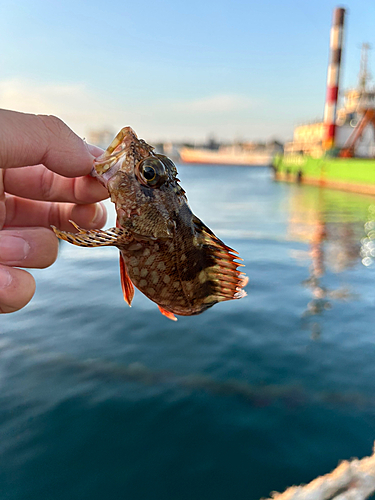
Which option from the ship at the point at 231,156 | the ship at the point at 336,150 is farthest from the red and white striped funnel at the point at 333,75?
the ship at the point at 231,156

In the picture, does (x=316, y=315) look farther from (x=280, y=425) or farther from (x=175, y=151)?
(x=175, y=151)

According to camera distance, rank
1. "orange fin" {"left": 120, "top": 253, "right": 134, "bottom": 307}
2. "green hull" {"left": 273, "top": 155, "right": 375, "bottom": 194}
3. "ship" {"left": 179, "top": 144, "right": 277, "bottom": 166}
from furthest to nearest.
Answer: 1. "ship" {"left": 179, "top": 144, "right": 277, "bottom": 166}
2. "green hull" {"left": 273, "top": 155, "right": 375, "bottom": 194}
3. "orange fin" {"left": 120, "top": 253, "right": 134, "bottom": 307}

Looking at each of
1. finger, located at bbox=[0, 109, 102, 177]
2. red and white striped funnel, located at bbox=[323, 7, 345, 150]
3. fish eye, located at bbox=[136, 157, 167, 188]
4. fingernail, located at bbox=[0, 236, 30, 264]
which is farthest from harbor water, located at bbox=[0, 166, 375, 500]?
red and white striped funnel, located at bbox=[323, 7, 345, 150]

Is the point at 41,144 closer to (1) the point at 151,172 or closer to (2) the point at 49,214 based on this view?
(1) the point at 151,172

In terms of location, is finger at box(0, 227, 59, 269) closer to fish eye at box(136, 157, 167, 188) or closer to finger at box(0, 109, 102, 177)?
finger at box(0, 109, 102, 177)

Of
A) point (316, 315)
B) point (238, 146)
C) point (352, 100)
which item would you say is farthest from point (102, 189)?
point (238, 146)

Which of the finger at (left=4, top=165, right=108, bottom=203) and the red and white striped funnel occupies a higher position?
the red and white striped funnel

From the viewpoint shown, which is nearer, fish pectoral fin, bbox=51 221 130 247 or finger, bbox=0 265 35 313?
fish pectoral fin, bbox=51 221 130 247

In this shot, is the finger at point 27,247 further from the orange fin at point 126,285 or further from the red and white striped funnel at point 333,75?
the red and white striped funnel at point 333,75
